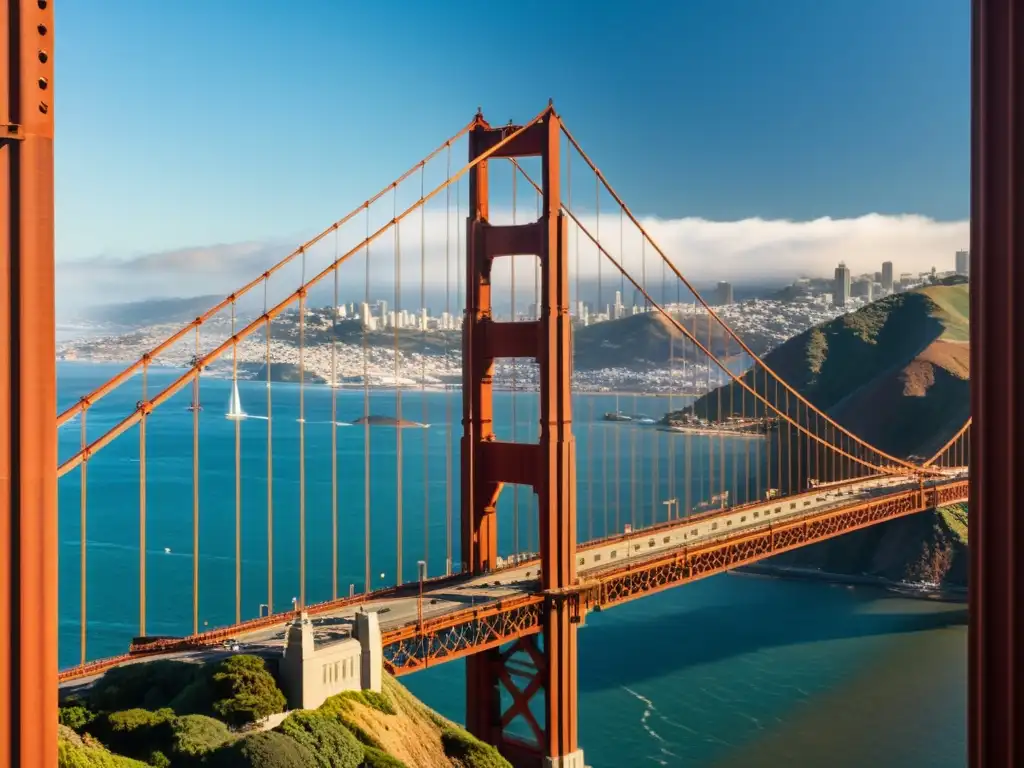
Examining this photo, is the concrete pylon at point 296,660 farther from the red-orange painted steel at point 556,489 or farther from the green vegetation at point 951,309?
the green vegetation at point 951,309

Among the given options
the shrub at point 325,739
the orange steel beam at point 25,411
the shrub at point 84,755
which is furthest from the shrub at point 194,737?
the orange steel beam at point 25,411

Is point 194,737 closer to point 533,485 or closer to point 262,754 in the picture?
point 262,754

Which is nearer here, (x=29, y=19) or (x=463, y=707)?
(x=29, y=19)

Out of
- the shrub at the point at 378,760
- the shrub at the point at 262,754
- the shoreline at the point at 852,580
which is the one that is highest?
the shrub at the point at 262,754

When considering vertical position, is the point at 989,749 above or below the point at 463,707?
above

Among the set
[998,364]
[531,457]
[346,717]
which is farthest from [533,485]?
[998,364]

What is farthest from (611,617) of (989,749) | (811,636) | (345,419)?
(345,419)

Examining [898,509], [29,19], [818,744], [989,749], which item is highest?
[29,19]

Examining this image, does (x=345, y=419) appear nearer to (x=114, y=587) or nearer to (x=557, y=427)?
(x=114, y=587)
